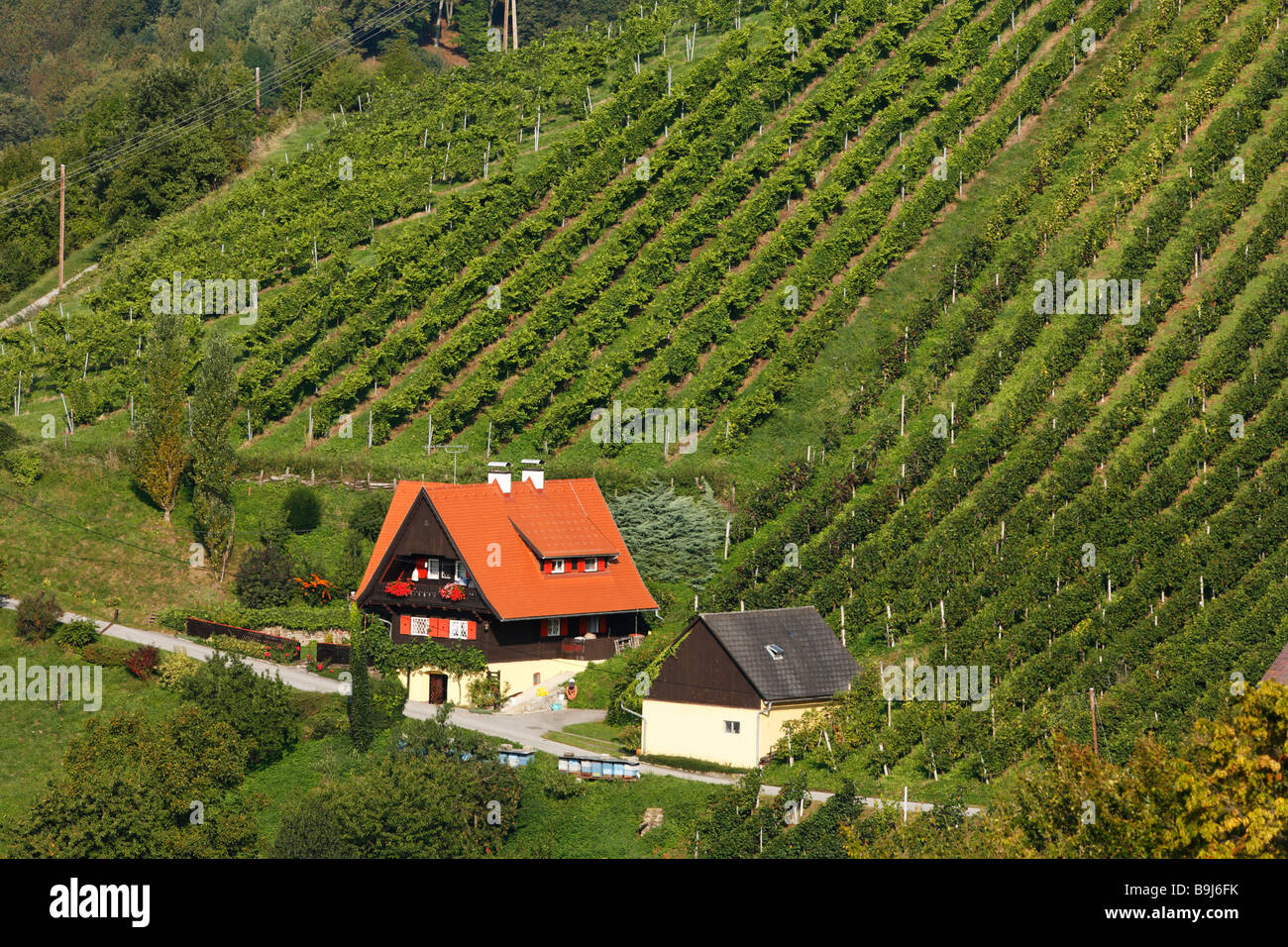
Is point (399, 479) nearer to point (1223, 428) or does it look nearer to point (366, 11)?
point (1223, 428)

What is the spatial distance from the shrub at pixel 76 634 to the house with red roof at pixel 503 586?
11.6 metres

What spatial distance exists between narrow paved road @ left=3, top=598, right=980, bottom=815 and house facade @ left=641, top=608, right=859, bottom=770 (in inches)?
56.6

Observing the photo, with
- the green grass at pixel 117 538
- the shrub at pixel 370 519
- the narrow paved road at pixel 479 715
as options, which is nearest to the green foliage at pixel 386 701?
the narrow paved road at pixel 479 715

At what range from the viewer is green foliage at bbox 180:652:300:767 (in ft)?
171

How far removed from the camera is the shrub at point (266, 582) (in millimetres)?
65250

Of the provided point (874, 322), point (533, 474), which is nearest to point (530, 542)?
point (533, 474)

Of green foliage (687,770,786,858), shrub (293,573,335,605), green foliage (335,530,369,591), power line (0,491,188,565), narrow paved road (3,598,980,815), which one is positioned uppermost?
power line (0,491,188,565)

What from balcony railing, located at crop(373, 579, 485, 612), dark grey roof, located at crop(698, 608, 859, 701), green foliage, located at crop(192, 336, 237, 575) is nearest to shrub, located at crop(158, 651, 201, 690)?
balcony railing, located at crop(373, 579, 485, 612)

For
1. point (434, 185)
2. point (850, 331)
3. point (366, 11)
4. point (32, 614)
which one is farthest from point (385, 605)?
point (366, 11)

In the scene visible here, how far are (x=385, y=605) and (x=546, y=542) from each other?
24.1ft

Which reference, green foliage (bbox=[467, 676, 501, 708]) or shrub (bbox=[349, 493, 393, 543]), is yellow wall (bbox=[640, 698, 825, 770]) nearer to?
green foliage (bbox=[467, 676, 501, 708])

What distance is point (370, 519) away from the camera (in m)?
68.9
